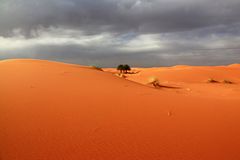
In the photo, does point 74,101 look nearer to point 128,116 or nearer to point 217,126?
point 128,116

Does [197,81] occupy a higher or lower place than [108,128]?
lower

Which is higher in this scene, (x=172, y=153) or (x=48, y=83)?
(x=48, y=83)

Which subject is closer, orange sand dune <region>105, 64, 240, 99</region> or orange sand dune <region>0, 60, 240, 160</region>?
orange sand dune <region>0, 60, 240, 160</region>

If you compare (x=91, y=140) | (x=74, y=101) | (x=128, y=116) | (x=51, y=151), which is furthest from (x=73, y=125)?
(x=74, y=101)

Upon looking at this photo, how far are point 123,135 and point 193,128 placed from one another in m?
1.20

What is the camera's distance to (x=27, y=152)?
7.80 ft

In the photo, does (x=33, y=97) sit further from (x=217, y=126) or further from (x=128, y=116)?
(x=217, y=126)

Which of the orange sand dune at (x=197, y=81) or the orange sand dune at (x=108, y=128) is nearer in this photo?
the orange sand dune at (x=108, y=128)

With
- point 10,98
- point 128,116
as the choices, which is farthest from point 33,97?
point 128,116

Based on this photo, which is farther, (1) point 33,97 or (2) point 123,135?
(1) point 33,97

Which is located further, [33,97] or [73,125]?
[33,97]

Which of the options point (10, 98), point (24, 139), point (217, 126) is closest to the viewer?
point (24, 139)

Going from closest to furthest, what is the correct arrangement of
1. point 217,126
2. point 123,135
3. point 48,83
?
point 123,135 → point 217,126 → point 48,83

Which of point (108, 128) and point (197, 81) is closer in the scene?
point (108, 128)
